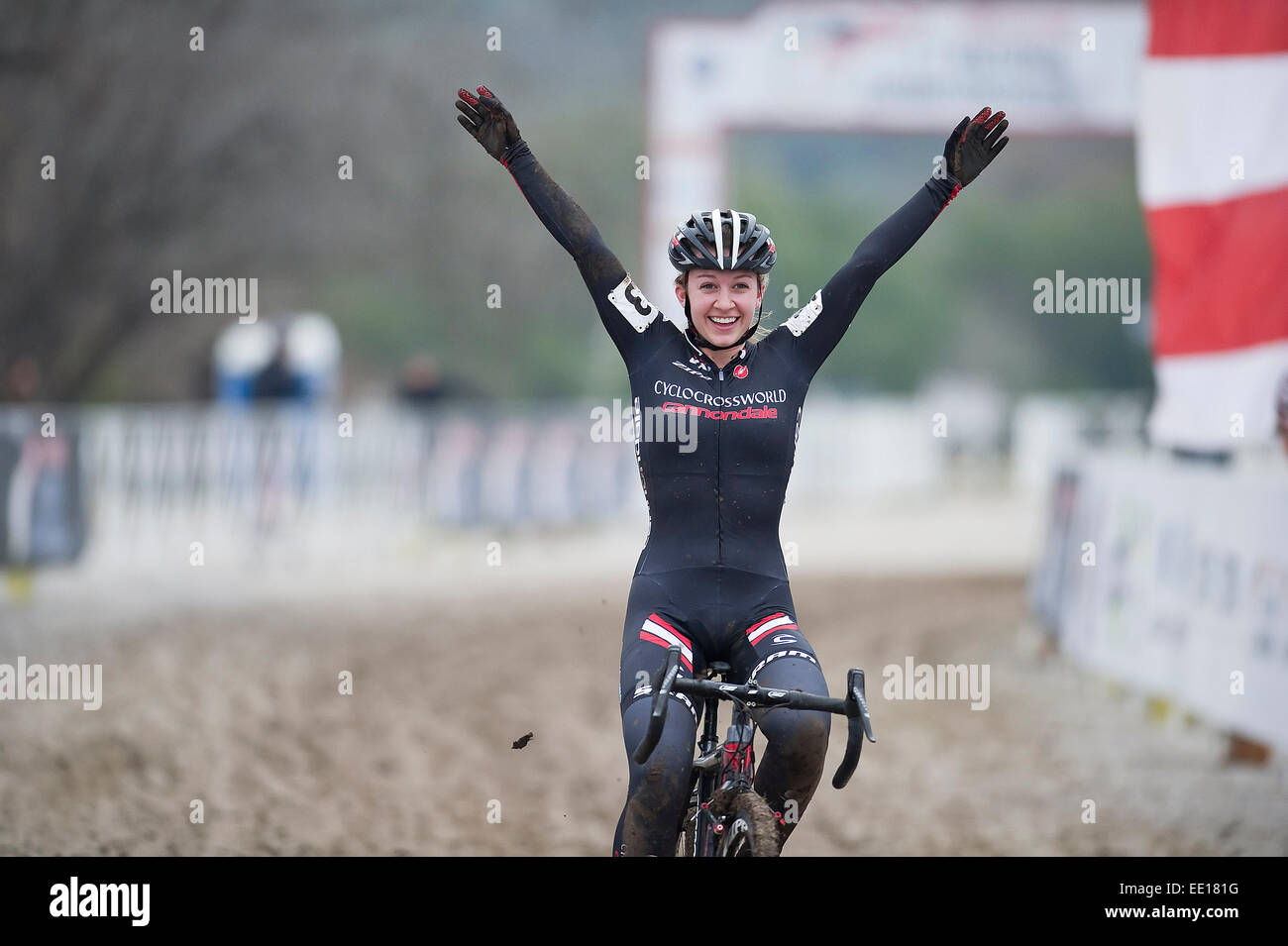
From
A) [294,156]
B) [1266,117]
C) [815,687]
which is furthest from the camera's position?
[294,156]

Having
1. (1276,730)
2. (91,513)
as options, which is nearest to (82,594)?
(91,513)

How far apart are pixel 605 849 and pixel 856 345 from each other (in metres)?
58.7

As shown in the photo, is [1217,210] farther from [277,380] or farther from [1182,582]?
[277,380]

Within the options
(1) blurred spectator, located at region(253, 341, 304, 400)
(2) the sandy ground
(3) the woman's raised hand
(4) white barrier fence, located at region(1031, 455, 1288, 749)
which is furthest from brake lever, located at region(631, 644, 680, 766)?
(1) blurred spectator, located at region(253, 341, 304, 400)

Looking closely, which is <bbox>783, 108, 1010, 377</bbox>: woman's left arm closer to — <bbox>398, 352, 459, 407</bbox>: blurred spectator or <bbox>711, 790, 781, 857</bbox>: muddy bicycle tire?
<bbox>711, 790, 781, 857</bbox>: muddy bicycle tire

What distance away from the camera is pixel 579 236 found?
538 centimetres

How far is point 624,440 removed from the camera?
78.1 feet

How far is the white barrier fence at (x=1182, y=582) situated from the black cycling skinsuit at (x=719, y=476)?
195 inches

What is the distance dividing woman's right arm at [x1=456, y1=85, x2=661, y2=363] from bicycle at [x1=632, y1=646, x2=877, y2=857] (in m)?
1.18

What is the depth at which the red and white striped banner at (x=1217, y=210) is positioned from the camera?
1048cm

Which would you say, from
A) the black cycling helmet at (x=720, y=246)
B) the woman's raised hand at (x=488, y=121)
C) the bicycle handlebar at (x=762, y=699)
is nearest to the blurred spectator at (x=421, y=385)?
the woman's raised hand at (x=488, y=121)

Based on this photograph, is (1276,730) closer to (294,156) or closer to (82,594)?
(82,594)

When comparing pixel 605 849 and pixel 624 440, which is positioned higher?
pixel 624 440

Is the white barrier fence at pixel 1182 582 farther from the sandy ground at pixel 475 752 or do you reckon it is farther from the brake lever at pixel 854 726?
the brake lever at pixel 854 726
